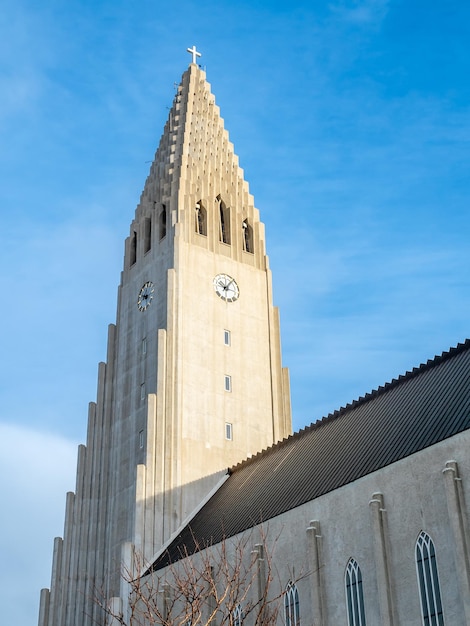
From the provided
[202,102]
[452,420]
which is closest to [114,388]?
[202,102]

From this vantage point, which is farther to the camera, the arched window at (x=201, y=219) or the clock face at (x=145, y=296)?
the arched window at (x=201, y=219)

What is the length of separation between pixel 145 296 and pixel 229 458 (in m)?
12.1

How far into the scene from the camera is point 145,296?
57375mm

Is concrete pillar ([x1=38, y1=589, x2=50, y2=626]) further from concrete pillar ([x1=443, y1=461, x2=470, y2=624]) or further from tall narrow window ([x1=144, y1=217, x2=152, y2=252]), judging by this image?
concrete pillar ([x1=443, y1=461, x2=470, y2=624])


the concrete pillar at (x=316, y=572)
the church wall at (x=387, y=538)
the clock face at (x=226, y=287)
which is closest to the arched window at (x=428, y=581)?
the church wall at (x=387, y=538)

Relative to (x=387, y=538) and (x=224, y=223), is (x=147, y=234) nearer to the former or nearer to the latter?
(x=224, y=223)

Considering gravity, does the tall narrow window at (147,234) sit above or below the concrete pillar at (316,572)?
above

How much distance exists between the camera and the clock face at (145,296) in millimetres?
56750

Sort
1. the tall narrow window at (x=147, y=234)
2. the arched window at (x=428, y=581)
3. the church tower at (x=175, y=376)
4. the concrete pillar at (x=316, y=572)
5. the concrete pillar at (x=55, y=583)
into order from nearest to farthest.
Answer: the arched window at (x=428, y=581), the concrete pillar at (x=316, y=572), the church tower at (x=175, y=376), the concrete pillar at (x=55, y=583), the tall narrow window at (x=147, y=234)

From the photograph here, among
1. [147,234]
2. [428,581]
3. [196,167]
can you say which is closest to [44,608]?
[147,234]

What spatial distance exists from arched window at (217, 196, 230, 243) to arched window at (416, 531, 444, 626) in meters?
31.9

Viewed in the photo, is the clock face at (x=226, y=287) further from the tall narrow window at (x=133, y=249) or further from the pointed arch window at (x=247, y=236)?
the tall narrow window at (x=133, y=249)

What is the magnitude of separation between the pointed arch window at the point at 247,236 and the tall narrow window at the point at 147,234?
249 inches

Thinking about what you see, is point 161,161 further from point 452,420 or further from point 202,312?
point 452,420
